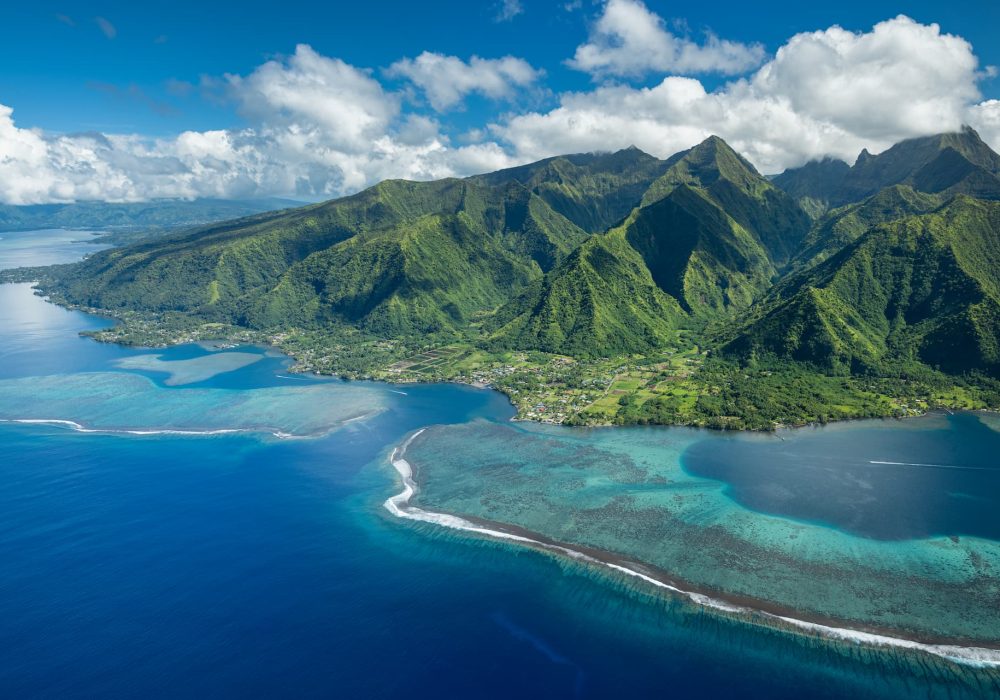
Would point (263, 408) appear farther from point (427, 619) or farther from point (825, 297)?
point (825, 297)

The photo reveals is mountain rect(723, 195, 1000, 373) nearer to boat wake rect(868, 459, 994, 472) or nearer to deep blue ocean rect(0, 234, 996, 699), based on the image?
boat wake rect(868, 459, 994, 472)

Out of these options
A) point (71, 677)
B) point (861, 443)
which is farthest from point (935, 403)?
point (71, 677)

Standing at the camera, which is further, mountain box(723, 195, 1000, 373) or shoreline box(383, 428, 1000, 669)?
mountain box(723, 195, 1000, 373)

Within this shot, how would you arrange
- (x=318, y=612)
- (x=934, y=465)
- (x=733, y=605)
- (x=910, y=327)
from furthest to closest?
1. (x=910, y=327)
2. (x=934, y=465)
3. (x=318, y=612)
4. (x=733, y=605)

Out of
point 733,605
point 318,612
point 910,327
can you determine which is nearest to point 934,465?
point 733,605

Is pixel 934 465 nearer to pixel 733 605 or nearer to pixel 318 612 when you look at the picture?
pixel 733 605

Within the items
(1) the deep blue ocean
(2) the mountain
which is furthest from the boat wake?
(2) the mountain
